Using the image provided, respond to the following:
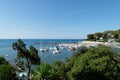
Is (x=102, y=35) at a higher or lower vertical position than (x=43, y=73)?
higher

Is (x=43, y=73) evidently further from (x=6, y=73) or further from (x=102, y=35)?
(x=102, y=35)

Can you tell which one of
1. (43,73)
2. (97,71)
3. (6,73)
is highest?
(6,73)

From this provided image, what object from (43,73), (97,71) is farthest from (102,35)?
(43,73)

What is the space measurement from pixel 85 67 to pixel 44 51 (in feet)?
256

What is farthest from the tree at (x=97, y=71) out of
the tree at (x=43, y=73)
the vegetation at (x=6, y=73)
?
the vegetation at (x=6, y=73)

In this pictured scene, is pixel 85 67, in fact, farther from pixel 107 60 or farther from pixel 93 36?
pixel 93 36

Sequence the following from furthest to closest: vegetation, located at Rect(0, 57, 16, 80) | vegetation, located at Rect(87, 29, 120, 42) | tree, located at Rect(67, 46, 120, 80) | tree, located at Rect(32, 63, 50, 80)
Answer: vegetation, located at Rect(87, 29, 120, 42) → tree, located at Rect(32, 63, 50, 80) → tree, located at Rect(67, 46, 120, 80) → vegetation, located at Rect(0, 57, 16, 80)

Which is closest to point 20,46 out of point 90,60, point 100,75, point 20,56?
point 20,56

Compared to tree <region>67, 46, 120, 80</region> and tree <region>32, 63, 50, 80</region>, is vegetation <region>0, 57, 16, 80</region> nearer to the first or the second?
tree <region>32, 63, 50, 80</region>

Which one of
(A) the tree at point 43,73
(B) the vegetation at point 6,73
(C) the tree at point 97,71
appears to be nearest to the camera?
(B) the vegetation at point 6,73

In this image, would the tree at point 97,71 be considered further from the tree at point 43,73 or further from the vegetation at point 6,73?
the vegetation at point 6,73

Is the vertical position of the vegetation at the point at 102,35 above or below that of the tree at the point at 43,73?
above

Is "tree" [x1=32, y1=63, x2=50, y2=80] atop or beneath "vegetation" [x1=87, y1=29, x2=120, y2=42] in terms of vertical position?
beneath

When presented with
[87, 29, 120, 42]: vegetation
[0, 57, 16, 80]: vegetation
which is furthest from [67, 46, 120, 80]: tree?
[87, 29, 120, 42]: vegetation
